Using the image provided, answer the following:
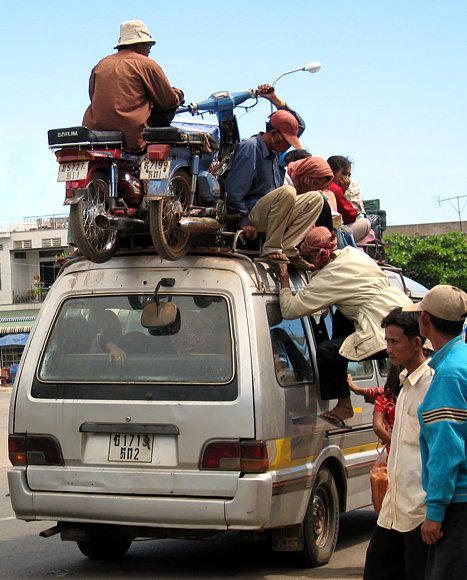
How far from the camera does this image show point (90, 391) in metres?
6.86

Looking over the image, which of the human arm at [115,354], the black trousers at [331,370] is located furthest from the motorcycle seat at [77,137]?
the black trousers at [331,370]

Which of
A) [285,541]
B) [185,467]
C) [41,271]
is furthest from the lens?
[41,271]

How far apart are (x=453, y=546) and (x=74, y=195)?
353cm

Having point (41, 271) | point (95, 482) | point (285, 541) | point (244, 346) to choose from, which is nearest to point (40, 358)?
point (95, 482)

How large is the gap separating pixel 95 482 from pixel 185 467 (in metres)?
0.58

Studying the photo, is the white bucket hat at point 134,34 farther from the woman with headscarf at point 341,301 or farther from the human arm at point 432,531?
the human arm at point 432,531

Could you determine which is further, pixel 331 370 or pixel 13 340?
pixel 13 340

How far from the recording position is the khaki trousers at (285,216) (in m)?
7.53

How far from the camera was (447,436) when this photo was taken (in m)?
4.27

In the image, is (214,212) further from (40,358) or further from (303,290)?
(40,358)

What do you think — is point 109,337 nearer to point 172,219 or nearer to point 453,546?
point 172,219

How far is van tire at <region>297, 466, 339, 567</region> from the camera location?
23.4 ft

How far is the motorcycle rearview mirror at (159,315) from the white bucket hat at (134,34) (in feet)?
6.29

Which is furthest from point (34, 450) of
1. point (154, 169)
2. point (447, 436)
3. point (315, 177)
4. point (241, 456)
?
point (447, 436)
